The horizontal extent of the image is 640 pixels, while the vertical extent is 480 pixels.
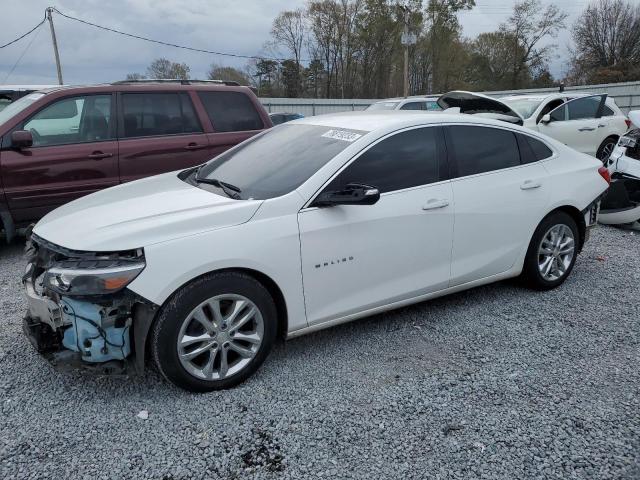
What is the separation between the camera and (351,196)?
3.12 m

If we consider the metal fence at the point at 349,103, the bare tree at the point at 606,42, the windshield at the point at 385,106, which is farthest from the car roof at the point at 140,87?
the bare tree at the point at 606,42

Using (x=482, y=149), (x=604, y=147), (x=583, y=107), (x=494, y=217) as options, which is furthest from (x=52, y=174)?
(x=604, y=147)

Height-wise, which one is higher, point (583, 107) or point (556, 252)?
point (583, 107)

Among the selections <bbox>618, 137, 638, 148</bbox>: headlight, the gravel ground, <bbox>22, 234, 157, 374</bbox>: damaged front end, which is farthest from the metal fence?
<bbox>22, 234, 157, 374</bbox>: damaged front end

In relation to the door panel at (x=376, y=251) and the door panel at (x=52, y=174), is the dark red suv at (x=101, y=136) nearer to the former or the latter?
the door panel at (x=52, y=174)

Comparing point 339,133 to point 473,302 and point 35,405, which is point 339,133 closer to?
point 473,302

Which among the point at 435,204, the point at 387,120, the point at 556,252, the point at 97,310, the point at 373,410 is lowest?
the point at 373,410

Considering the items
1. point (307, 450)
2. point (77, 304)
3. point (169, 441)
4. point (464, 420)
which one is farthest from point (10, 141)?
point (464, 420)

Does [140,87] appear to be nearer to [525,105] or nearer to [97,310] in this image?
[97,310]

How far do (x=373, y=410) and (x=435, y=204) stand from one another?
5.00 ft

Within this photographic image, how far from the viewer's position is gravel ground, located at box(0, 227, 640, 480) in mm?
2434

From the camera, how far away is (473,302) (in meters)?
4.34

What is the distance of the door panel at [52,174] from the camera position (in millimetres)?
5332

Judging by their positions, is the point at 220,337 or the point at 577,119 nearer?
the point at 220,337
